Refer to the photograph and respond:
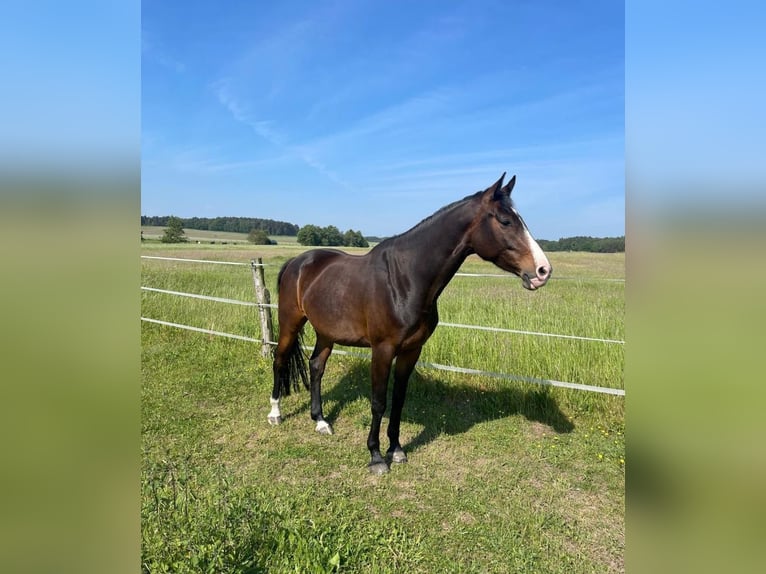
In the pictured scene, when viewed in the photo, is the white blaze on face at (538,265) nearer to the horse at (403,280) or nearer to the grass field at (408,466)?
the horse at (403,280)

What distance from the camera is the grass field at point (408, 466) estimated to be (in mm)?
2207

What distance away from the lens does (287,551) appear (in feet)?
6.82

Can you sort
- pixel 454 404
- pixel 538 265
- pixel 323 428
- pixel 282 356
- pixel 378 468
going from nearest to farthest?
pixel 538 265 < pixel 378 468 < pixel 323 428 < pixel 282 356 < pixel 454 404

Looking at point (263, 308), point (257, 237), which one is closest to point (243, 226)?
point (257, 237)

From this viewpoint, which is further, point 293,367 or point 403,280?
point 293,367

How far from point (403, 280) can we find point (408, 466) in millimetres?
1520

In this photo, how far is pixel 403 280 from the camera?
3119mm

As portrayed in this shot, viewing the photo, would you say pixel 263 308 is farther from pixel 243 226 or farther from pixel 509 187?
pixel 243 226
